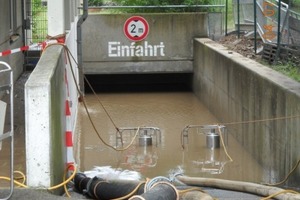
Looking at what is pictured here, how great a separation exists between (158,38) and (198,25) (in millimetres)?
1376

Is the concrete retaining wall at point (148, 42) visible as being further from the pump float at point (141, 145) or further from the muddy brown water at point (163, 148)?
the pump float at point (141, 145)

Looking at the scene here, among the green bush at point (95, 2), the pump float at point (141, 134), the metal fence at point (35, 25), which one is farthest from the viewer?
the green bush at point (95, 2)

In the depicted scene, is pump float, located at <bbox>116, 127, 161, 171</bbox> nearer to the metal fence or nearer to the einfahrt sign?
the einfahrt sign

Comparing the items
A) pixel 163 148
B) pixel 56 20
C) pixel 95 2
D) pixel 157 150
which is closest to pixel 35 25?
pixel 95 2

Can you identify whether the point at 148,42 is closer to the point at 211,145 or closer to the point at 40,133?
the point at 211,145

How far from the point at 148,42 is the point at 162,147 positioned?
10062mm

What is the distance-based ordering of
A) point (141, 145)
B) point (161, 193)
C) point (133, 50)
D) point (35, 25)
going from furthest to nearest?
point (35, 25) → point (133, 50) → point (141, 145) → point (161, 193)

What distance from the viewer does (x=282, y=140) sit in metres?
12.3

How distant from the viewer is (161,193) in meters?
6.93

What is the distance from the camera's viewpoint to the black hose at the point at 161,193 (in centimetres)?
674

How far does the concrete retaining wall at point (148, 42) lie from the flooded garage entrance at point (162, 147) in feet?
7.93

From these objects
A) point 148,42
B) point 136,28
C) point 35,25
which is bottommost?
point 148,42

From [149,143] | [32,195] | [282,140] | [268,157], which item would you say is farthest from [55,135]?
[149,143]

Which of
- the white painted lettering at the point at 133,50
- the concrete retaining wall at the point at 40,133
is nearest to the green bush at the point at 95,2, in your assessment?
the white painted lettering at the point at 133,50
